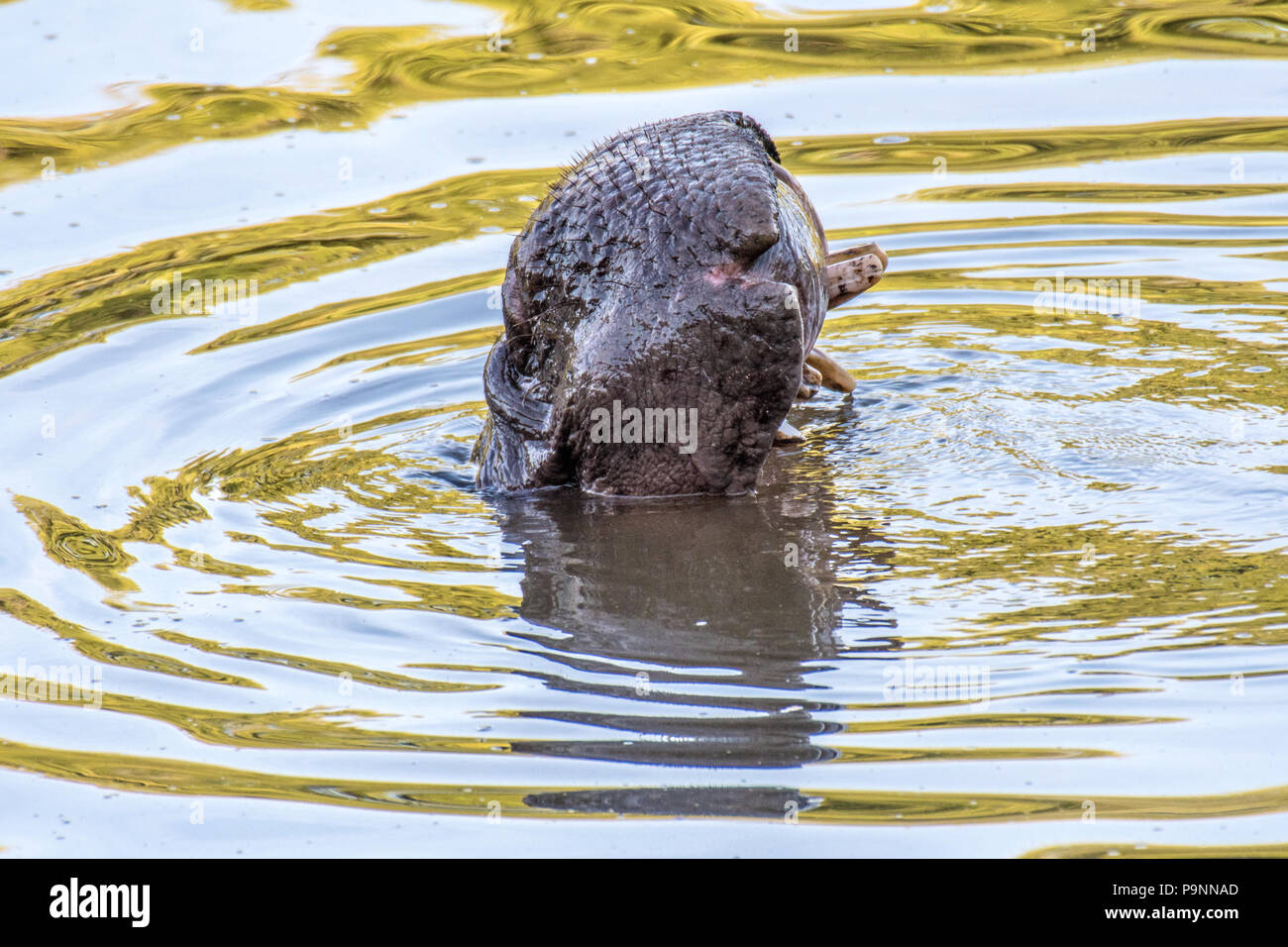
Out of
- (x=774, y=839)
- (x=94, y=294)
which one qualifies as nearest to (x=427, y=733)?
(x=774, y=839)

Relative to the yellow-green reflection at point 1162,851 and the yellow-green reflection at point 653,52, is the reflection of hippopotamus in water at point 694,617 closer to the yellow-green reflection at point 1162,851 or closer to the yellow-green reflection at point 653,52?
the yellow-green reflection at point 1162,851

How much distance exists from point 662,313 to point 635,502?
31.0 inches

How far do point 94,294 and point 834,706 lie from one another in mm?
6032

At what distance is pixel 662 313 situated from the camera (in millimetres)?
5418

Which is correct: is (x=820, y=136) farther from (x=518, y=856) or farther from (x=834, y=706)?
(x=518, y=856)

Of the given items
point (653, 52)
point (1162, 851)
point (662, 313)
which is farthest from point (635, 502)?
point (653, 52)

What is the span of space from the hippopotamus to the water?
24 centimetres

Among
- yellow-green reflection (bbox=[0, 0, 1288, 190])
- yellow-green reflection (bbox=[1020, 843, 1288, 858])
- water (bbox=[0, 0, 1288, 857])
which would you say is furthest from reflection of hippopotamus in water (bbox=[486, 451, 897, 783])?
yellow-green reflection (bbox=[0, 0, 1288, 190])

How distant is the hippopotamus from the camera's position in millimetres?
5359

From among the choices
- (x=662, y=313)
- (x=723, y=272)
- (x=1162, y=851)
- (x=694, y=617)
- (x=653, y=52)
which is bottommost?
(x=1162, y=851)

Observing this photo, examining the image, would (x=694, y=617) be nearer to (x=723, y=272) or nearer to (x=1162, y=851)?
(x=723, y=272)

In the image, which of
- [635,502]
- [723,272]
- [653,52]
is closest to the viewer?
[723,272]

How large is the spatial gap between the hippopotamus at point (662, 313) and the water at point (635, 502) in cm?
24

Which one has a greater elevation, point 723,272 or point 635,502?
point 723,272
